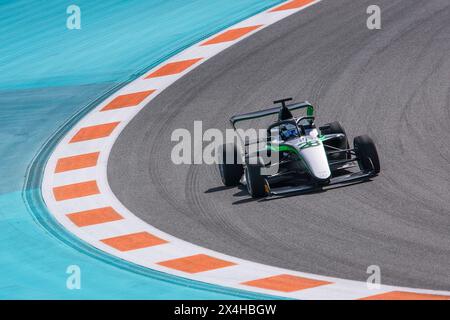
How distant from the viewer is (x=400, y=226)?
1053cm

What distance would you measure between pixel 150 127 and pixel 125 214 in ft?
12.0

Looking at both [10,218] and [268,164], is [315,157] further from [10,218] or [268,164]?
[10,218]

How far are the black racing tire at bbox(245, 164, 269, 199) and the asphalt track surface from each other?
0.15 metres

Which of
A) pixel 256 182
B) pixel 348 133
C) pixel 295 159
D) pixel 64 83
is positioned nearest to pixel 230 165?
pixel 256 182

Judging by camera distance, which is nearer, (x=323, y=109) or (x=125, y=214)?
(x=125, y=214)

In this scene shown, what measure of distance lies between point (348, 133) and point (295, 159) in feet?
6.94

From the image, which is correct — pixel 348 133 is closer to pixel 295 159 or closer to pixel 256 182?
pixel 295 159

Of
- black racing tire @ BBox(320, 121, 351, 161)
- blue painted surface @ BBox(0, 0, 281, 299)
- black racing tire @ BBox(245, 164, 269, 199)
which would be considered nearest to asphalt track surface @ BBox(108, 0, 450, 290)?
black racing tire @ BBox(245, 164, 269, 199)

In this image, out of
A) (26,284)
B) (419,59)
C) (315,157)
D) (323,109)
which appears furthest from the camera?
(419,59)

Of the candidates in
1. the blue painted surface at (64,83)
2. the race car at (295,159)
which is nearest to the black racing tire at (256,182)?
the race car at (295,159)
